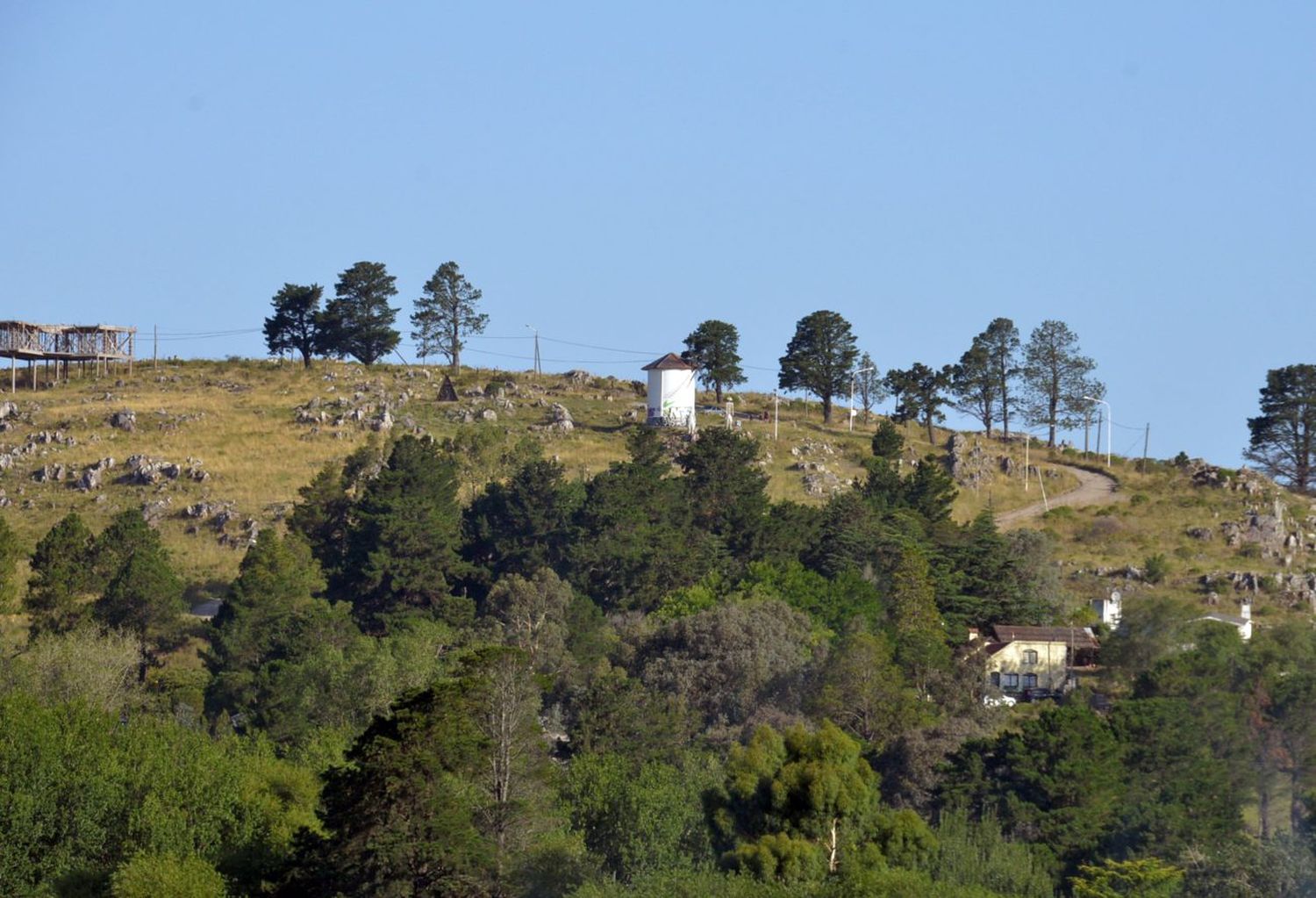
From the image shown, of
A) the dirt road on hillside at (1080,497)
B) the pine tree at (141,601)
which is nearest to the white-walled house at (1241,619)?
the dirt road on hillside at (1080,497)

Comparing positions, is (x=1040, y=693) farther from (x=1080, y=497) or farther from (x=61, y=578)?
(x=61, y=578)

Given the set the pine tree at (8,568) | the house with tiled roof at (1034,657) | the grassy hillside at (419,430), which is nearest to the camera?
the pine tree at (8,568)

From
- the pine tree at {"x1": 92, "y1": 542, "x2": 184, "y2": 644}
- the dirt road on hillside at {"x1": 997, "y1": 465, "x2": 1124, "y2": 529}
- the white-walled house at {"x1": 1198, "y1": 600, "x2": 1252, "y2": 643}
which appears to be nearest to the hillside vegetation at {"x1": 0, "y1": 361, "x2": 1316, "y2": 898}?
the pine tree at {"x1": 92, "y1": 542, "x2": 184, "y2": 644}

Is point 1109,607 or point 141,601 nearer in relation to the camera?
point 141,601

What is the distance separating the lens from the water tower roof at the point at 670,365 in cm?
10300

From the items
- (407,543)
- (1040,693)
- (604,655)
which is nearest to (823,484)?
(1040,693)

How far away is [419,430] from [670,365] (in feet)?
44.0

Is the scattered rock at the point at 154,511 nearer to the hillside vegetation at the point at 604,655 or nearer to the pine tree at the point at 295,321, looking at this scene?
the hillside vegetation at the point at 604,655

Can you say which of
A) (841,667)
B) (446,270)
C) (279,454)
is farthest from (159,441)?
(841,667)

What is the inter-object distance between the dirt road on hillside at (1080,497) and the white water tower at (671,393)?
16708 millimetres

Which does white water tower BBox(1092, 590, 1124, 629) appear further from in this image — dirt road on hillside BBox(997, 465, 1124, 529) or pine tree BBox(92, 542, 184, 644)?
pine tree BBox(92, 542, 184, 644)

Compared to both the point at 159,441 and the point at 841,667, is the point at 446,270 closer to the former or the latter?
the point at 159,441

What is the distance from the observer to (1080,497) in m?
104

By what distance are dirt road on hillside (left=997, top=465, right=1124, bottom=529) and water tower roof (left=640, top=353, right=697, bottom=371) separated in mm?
17586
